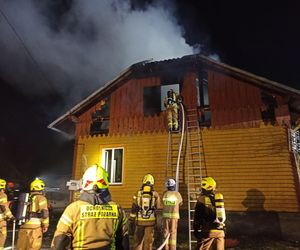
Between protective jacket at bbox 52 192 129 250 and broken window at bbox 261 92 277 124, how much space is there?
8620 mm

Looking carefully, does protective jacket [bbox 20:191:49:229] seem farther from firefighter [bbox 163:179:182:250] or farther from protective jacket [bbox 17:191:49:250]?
firefighter [bbox 163:179:182:250]

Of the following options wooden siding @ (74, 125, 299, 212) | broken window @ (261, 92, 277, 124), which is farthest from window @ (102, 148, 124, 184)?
broken window @ (261, 92, 277, 124)

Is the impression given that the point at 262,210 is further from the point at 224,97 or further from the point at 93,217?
the point at 93,217

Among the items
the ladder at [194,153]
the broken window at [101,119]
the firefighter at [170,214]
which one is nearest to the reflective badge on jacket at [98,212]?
the firefighter at [170,214]

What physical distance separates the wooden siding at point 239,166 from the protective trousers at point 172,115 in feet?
2.08

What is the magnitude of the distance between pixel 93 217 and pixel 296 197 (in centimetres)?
836

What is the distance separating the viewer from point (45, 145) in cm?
4291

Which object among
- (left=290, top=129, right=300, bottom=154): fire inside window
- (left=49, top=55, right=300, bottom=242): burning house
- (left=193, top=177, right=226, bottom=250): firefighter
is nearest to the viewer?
(left=193, top=177, right=226, bottom=250): firefighter

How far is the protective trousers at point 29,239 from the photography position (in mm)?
6082

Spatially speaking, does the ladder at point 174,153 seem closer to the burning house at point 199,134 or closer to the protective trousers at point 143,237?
the burning house at point 199,134

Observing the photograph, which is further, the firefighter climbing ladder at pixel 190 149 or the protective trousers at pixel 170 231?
the firefighter climbing ladder at pixel 190 149

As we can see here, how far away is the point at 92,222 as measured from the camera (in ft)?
8.68

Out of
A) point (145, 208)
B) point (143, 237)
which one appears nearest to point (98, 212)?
point (145, 208)

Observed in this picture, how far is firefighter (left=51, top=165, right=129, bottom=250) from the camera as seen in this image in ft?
8.55
